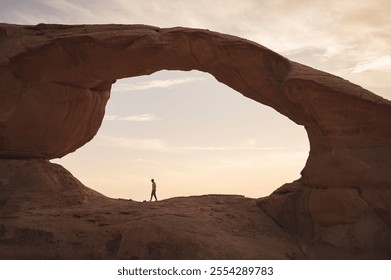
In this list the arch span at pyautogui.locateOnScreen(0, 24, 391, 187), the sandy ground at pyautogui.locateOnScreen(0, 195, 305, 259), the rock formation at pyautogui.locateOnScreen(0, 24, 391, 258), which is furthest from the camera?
the arch span at pyautogui.locateOnScreen(0, 24, 391, 187)

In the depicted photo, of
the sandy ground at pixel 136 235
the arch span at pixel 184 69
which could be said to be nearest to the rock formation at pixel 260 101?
the arch span at pixel 184 69

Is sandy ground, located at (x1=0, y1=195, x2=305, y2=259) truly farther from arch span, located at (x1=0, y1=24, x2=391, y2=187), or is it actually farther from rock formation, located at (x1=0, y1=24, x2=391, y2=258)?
arch span, located at (x1=0, y1=24, x2=391, y2=187)

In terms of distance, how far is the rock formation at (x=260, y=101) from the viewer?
10.5 metres

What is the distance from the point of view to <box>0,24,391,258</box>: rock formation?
10477 millimetres

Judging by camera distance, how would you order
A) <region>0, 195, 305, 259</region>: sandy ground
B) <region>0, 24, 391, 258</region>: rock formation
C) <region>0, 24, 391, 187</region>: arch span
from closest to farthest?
<region>0, 195, 305, 259</region>: sandy ground, <region>0, 24, 391, 258</region>: rock formation, <region>0, 24, 391, 187</region>: arch span

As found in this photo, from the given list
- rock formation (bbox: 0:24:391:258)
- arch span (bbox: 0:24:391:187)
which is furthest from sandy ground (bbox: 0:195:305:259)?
arch span (bbox: 0:24:391:187)

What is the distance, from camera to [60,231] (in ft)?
34.1

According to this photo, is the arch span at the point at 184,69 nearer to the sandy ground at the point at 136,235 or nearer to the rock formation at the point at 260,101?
the rock formation at the point at 260,101

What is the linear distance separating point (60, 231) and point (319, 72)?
8.25 meters

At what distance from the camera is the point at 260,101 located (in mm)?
12625

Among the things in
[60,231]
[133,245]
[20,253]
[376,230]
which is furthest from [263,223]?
[20,253]

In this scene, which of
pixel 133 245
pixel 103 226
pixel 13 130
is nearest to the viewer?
pixel 133 245

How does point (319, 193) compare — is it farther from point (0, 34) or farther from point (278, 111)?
point (0, 34)

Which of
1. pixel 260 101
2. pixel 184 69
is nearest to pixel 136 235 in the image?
pixel 184 69
